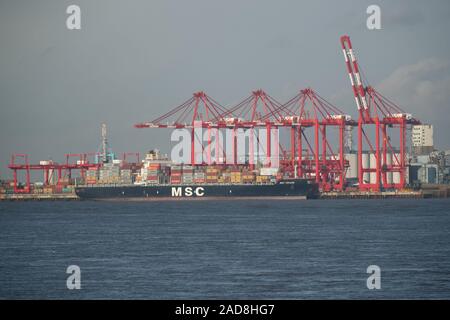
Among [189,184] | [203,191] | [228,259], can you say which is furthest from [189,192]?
[228,259]

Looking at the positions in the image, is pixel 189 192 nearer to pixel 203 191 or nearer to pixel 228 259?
pixel 203 191

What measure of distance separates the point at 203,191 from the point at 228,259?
99500 millimetres

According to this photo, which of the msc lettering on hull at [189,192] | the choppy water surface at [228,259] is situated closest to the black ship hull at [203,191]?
the msc lettering on hull at [189,192]

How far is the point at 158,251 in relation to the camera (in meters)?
50.1

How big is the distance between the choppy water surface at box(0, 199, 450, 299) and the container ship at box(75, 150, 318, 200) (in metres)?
66.0

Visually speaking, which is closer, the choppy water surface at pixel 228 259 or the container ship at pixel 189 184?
the choppy water surface at pixel 228 259

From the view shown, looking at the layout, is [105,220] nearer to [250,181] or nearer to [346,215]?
[346,215]

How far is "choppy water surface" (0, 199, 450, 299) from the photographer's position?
34625 mm

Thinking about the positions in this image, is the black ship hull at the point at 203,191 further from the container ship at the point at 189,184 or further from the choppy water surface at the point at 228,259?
the choppy water surface at the point at 228,259

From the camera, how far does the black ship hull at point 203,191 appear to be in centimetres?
14212
